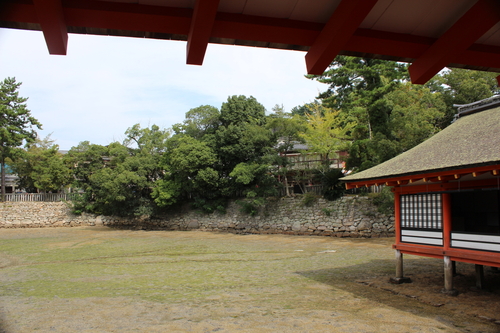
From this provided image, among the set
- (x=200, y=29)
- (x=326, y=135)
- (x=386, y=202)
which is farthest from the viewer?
(x=326, y=135)

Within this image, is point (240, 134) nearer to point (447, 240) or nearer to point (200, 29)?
point (447, 240)

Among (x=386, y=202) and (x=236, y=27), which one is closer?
(x=236, y=27)

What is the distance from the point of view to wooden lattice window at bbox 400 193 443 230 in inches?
301

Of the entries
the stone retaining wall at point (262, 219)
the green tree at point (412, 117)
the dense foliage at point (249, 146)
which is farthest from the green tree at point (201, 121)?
the green tree at point (412, 117)

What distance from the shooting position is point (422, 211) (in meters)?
7.98

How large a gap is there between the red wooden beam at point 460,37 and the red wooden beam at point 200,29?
1739 mm

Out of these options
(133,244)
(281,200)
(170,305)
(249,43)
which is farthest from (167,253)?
(249,43)

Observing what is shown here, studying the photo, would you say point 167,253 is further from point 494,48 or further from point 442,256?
point 494,48

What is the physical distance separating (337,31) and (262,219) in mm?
21900

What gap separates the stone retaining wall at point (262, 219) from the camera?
802 inches

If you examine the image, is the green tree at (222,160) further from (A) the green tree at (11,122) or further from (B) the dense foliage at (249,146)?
(A) the green tree at (11,122)

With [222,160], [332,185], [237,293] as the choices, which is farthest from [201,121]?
[237,293]

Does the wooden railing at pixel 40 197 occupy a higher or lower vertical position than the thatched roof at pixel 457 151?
lower

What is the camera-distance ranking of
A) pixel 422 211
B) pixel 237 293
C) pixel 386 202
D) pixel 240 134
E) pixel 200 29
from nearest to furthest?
pixel 200 29
pixel 422 211
pixel 237 293
pixel 386 202
pixel 240 134
